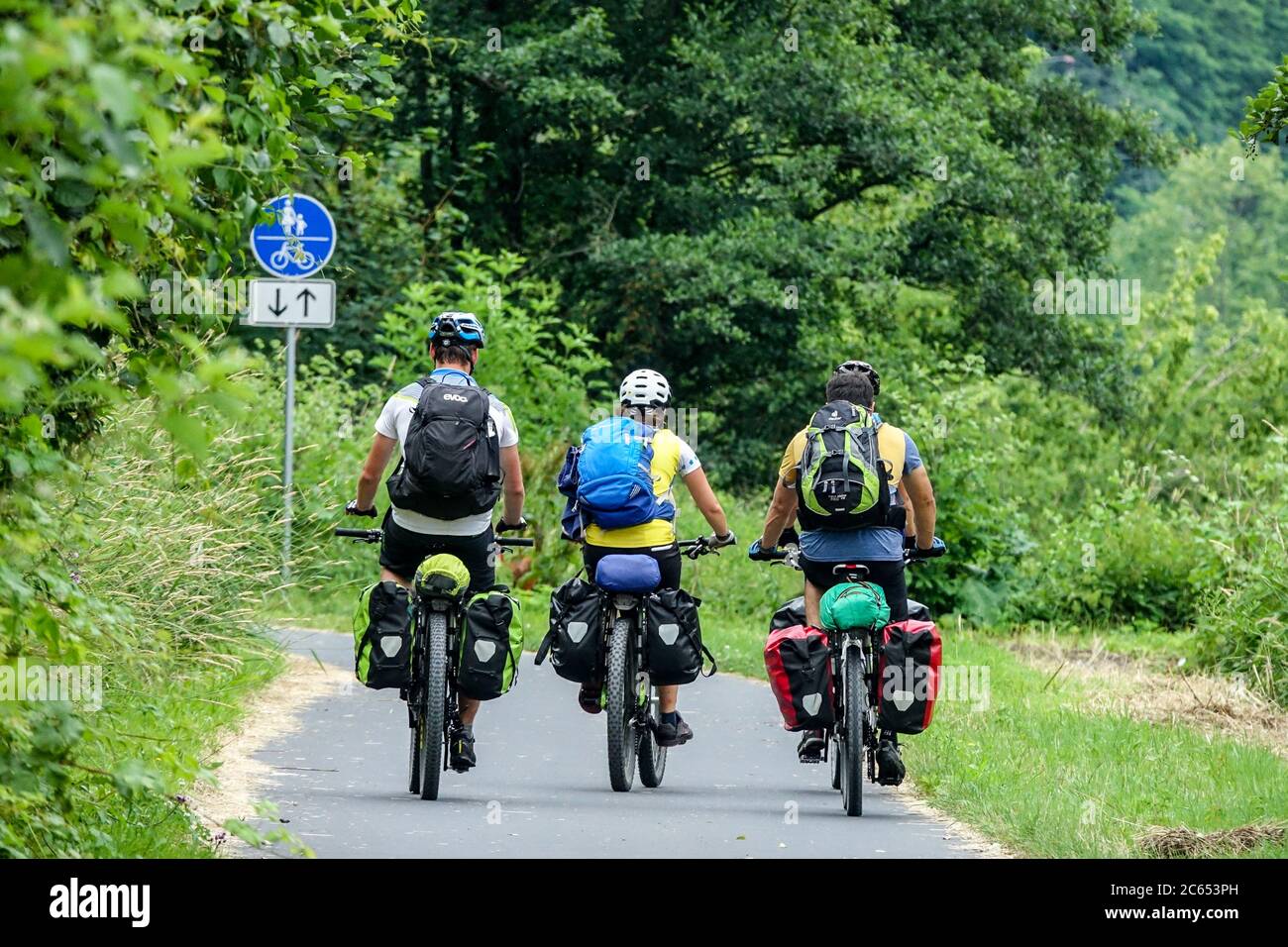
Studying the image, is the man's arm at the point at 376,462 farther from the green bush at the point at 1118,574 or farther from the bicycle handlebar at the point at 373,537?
the green bush at the point at 1118,574

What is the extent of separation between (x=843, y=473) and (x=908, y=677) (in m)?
0.89

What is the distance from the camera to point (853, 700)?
28.5ft

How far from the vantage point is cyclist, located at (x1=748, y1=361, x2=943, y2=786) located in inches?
360

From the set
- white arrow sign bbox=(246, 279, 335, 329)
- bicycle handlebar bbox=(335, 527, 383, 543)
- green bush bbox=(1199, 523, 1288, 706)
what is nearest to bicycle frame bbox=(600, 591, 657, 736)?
bicycle handlebar bbox=(335, 527, 383, 543)

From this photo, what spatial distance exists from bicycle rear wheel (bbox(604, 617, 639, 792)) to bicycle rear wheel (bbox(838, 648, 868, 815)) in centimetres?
99

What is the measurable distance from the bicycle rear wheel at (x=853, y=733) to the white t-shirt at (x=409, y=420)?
1696 mm

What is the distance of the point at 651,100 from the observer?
2556 centimetres

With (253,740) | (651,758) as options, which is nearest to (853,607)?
(651,758)

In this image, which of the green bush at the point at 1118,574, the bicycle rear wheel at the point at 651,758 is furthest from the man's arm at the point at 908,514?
the green bush at the point at 1118,574

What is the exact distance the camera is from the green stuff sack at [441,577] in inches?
351

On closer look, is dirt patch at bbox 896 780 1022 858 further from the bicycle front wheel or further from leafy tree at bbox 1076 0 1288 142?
A: leafy tree at bbox 1076 0 1288 142

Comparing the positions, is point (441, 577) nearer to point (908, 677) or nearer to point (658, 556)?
point (658, 556)

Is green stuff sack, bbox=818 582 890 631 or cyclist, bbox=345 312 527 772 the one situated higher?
cyclist, bbox=345 312 527 772

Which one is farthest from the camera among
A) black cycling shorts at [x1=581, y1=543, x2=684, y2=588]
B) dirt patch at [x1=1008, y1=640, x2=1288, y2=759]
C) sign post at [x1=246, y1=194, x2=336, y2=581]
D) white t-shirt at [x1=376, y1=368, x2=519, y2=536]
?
sign post at [x1=246, y1=194, x2=336, y2=581]
